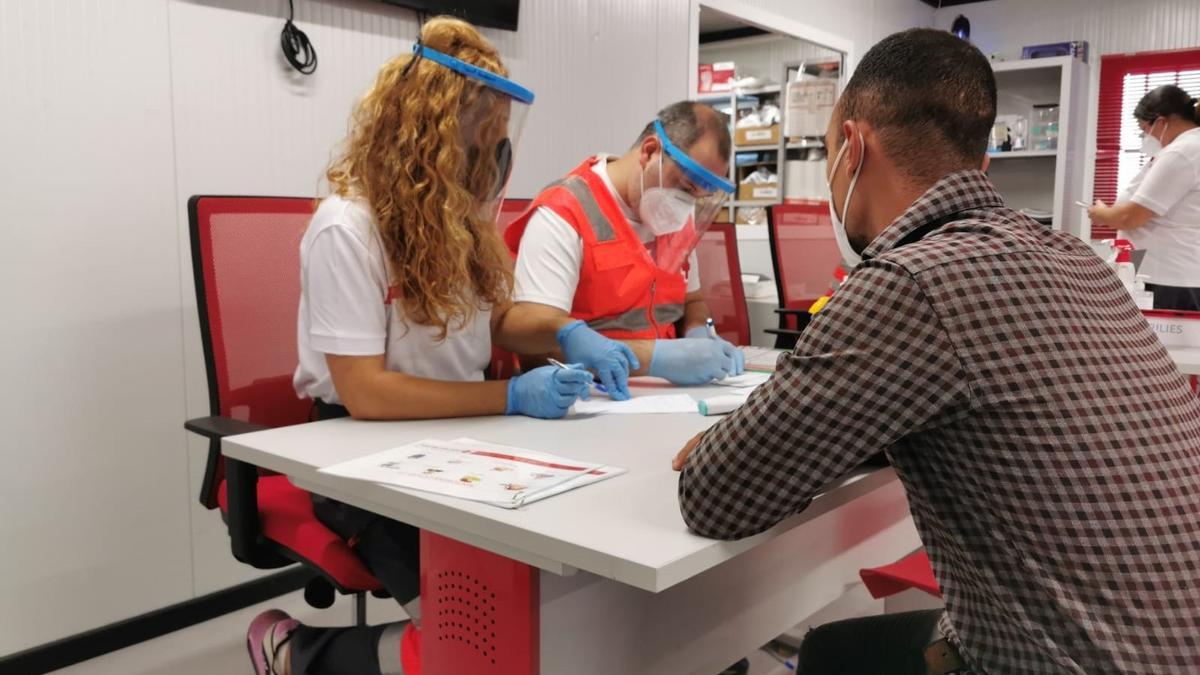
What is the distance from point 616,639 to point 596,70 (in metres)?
2.60

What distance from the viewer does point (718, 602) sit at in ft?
4.39

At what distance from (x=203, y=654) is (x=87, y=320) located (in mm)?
844

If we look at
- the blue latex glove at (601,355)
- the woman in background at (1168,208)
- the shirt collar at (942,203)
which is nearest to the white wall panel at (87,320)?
the blue latex glove at (601,355)

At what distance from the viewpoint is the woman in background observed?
10.9 ft

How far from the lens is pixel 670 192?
6.65ft

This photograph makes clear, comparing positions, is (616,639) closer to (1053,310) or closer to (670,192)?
(1053,310)

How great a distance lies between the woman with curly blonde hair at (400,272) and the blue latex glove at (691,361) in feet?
1.23

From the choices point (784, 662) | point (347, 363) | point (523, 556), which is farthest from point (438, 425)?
point (784, 662)

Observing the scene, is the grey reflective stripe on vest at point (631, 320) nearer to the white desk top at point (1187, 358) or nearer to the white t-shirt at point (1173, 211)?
the white desk top at point (1187, 358)

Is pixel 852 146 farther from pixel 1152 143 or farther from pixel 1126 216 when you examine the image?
pixel 1152 143

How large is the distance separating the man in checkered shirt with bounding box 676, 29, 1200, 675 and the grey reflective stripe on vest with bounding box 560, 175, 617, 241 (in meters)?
1.19

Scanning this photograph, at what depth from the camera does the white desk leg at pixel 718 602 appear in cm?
106

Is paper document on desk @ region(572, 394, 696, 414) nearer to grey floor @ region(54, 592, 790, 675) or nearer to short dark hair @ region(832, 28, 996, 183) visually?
short dark hair @ region(832, 28, 996, 183)

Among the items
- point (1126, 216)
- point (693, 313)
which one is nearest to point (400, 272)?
point (693, 313)
